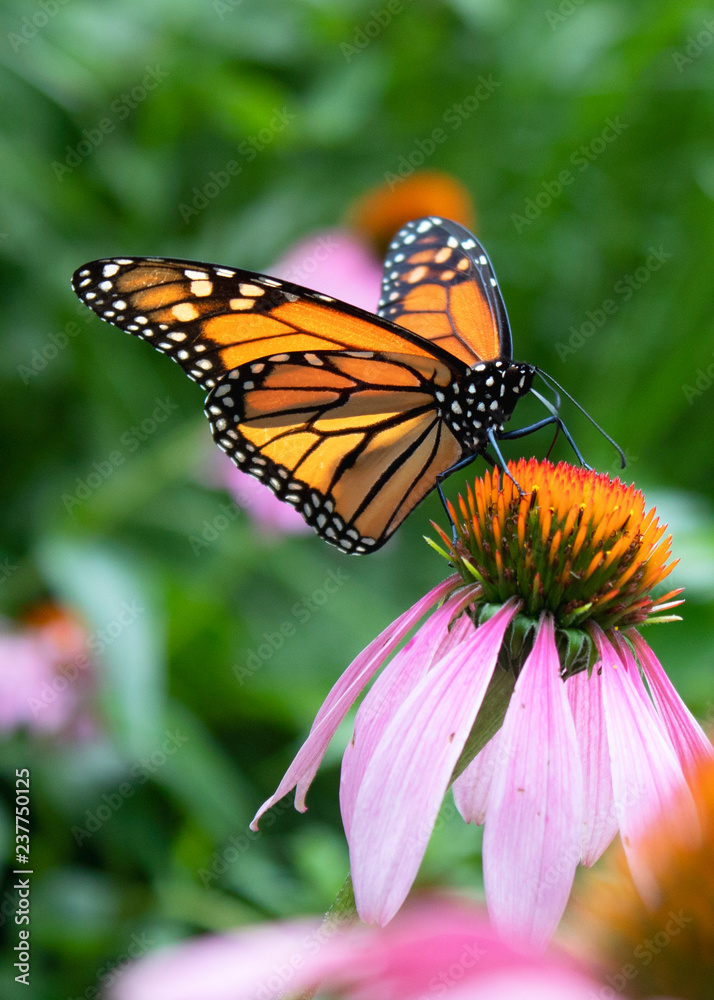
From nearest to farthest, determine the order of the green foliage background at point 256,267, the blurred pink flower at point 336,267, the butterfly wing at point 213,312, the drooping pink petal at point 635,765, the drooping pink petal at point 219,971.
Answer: the drooping pink petal at point 219,971 → the drooping pink petal at point 635,765 → the butterfly wing at point 213,312 → the green foliage background at point 256,267 → the blurred pink flower at point 336,267

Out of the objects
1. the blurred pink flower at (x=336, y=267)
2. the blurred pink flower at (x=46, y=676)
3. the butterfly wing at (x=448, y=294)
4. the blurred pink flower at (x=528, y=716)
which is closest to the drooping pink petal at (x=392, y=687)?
the blurred pink flower at (x=528, y=716)

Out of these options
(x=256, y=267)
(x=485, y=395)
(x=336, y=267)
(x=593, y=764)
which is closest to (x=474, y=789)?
(x=593, y=764)

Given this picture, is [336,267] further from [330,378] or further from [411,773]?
[411,773]

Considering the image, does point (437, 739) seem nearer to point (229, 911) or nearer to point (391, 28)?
point (229, 911)

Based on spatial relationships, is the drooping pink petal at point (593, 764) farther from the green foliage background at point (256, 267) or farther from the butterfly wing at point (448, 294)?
the green foliage background at point (256, 267)

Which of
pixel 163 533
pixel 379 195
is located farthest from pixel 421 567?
pixel 379 195

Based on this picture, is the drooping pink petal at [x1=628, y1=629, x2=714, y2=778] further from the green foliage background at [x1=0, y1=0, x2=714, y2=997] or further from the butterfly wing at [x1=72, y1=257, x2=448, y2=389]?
the green foliage background at [x1=0, y1=0, x2=714, y2=997]
